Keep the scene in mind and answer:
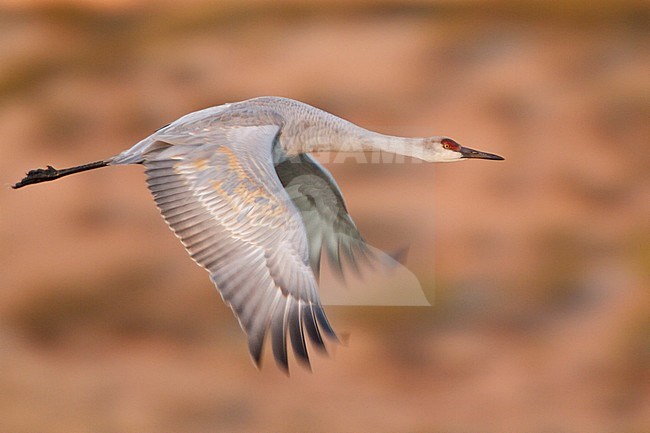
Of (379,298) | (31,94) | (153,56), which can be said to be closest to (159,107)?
(153,56)

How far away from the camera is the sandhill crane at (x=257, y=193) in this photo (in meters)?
2.46

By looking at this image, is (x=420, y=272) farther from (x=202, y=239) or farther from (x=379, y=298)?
(x=202, y=239)

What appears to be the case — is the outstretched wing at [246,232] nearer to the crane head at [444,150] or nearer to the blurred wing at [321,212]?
the blurred wing at [321,212]

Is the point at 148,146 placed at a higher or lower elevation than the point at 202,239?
higher

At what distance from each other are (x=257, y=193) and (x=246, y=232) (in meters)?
0.11

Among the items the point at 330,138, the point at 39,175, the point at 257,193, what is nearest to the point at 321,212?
the point at 330,138

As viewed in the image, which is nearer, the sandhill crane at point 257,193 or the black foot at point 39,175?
the sandhill crane at point 257,193

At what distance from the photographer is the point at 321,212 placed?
312 centimetres

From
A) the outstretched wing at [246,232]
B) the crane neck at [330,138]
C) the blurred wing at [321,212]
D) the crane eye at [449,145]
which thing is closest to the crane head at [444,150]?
the crane eye at [449,145]

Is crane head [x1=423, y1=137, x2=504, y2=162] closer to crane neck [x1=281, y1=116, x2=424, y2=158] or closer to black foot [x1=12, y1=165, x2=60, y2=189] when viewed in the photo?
crane neck [x1=281, y1=116, x2=424, y2=158]

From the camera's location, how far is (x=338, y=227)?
3.14 meters

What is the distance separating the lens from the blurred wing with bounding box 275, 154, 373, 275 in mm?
3037

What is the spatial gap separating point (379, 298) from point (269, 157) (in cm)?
172

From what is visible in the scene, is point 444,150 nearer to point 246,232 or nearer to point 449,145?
point 449,145
